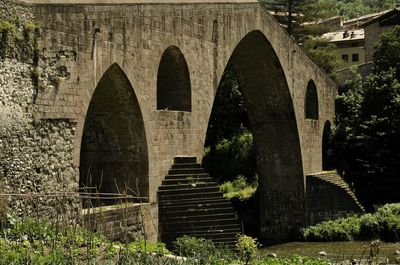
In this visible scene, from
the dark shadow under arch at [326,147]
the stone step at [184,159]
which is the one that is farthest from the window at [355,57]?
the stone step at [184,159]

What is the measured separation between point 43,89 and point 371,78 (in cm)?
2009

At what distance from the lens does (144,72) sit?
707 inches

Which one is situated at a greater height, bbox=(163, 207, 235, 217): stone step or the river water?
bbox=(163, 207, 235, 217): stone step

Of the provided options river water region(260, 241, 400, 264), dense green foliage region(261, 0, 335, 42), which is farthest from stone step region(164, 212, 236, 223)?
dense green foliage region(261, 0, 335, 42)

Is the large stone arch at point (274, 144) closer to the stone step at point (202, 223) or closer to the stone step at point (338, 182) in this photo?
the stone step at point (338, 182)

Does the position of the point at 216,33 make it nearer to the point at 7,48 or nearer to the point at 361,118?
the point at 7,48

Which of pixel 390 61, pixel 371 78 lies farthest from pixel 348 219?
pixel 390 61

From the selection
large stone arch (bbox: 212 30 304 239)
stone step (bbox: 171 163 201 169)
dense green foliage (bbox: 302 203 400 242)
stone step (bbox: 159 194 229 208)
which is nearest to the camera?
stone step (bbox: 159 194 229 208)

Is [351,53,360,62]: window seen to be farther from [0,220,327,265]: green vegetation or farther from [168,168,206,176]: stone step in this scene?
[0,220,327,265]: green vegetation

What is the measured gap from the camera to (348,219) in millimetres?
28125

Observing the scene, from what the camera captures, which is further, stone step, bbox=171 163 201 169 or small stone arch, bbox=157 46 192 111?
small stone arch, bbox=157 46 192 111

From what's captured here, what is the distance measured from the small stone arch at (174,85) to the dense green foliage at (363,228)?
31.8ft

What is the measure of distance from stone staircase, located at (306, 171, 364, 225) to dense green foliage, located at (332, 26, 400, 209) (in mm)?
1440

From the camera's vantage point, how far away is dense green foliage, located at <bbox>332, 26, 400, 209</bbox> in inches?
1156
